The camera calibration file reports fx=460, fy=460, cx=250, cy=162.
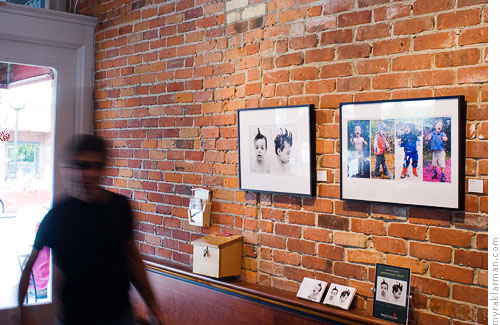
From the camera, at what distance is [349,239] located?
240cm

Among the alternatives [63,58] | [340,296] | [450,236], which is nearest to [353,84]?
[450,236]

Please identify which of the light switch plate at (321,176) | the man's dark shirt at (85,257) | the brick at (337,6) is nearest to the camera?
the man's dark shirt at (85,257)

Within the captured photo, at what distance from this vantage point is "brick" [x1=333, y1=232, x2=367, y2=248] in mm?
2350

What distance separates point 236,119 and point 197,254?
891 mm

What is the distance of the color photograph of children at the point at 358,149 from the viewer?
2.29 meters

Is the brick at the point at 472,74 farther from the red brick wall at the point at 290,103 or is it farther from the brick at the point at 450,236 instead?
the brick at the point at 450,236

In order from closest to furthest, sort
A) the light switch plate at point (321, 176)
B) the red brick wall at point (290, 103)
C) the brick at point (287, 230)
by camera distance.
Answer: the red brick wall at point (290, 103) → the light switch plate at point (321, 176) → the brick at point (287, 230)

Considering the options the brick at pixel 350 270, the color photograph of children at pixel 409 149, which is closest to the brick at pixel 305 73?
the color photograph of children at pixel 409 149

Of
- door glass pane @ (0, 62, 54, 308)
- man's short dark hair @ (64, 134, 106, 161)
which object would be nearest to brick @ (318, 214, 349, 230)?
man's short dark hair @ (64, 134, 106, 161)

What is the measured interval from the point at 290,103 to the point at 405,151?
749 millimetres

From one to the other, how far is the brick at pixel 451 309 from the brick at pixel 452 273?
0.11m

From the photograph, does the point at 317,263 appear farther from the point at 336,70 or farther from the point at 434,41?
the point at 434,41

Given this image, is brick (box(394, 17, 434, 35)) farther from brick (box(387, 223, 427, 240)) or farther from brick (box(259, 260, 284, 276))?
brick (box(259, 260, 284, 276))

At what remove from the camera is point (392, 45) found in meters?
2.24
